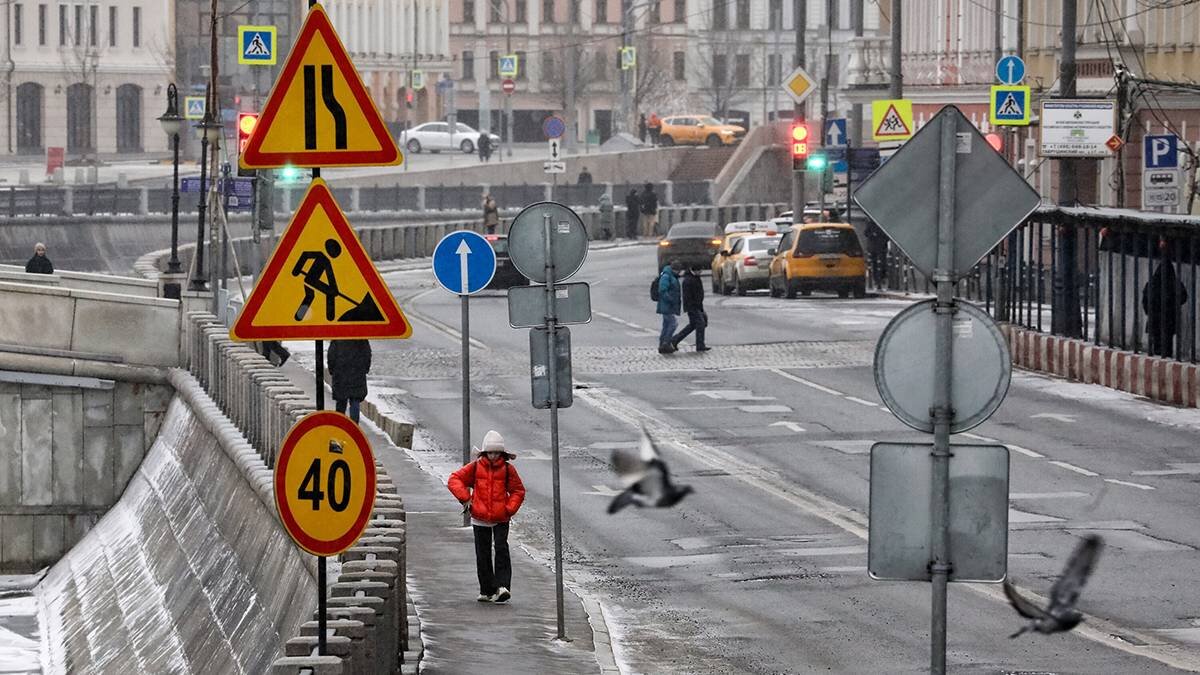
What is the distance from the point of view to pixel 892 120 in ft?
158

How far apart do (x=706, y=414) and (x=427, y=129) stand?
258 feet

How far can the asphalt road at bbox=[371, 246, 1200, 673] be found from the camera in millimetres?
15484

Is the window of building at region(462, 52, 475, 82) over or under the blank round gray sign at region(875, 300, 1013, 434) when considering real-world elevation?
over

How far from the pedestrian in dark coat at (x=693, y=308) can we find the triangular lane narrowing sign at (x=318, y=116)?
1066 inches

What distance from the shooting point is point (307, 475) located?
10.3 meters

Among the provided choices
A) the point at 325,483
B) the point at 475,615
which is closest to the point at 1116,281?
the point at 475,615

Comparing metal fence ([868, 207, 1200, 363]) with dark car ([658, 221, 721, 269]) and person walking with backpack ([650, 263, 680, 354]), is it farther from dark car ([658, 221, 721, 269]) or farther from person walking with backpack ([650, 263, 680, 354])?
dark car ([658, 221, 721, 269])

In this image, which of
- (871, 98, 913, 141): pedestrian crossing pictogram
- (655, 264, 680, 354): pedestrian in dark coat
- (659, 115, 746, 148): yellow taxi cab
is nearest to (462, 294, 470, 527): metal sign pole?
(655, 264, 680, 354): pedestrian in dark coat

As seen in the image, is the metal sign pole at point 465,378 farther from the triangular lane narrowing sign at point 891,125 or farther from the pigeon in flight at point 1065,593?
the triangular lane narrowing sign at point 891,125

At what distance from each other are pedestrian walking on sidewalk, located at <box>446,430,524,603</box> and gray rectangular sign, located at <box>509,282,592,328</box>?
84 cm

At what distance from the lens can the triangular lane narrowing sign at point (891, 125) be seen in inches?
1886

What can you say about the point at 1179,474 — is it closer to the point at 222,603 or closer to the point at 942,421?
the point at 222,603

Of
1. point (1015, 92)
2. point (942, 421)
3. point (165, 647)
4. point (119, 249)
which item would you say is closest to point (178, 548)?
point (165, 647)

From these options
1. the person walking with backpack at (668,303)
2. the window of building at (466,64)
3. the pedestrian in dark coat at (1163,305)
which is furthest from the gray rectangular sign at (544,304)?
the window of building at (466,64)
